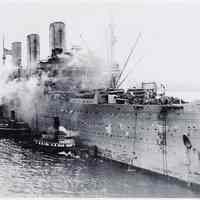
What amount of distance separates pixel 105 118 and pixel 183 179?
298 inches

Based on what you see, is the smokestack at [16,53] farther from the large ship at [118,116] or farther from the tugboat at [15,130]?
the tugboat at [15,130]

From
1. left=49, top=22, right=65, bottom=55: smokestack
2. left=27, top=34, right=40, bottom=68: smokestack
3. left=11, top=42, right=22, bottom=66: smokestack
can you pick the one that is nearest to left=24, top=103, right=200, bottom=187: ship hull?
left=49, top=22, right=65, bottom=55: smokestack

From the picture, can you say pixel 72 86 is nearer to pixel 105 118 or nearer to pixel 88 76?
pixel 88 76

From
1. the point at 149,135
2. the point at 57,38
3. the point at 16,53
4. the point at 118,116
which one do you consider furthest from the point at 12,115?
the point at 149,135

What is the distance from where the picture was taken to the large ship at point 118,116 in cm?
1825

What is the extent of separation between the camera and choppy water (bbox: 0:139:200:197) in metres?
16.5

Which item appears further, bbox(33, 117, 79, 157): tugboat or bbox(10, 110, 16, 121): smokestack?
bbox(10, 110, 16, 121): smokestack

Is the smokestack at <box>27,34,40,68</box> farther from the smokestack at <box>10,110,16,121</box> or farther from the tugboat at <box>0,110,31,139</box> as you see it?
the tugboat at <box>0,110,31,139</box>

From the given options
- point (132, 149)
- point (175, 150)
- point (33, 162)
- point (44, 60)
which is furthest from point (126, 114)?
point (44, 60)

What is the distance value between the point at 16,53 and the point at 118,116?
25607 millimetres

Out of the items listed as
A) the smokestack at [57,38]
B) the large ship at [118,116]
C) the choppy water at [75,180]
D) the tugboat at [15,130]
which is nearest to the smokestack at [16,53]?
the large ship at [118,116]

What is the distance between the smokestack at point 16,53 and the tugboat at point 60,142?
54.5 feet

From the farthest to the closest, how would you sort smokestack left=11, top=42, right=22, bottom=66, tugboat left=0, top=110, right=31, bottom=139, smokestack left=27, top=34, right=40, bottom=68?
smokestack left=11, top=42, right=22, bottom=66 → smokestack left=27, top=34, right=40, bottom=68 → tugboat left=0, top=110, right=31, bottom=139

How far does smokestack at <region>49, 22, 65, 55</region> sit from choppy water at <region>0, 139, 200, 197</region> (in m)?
15.6
